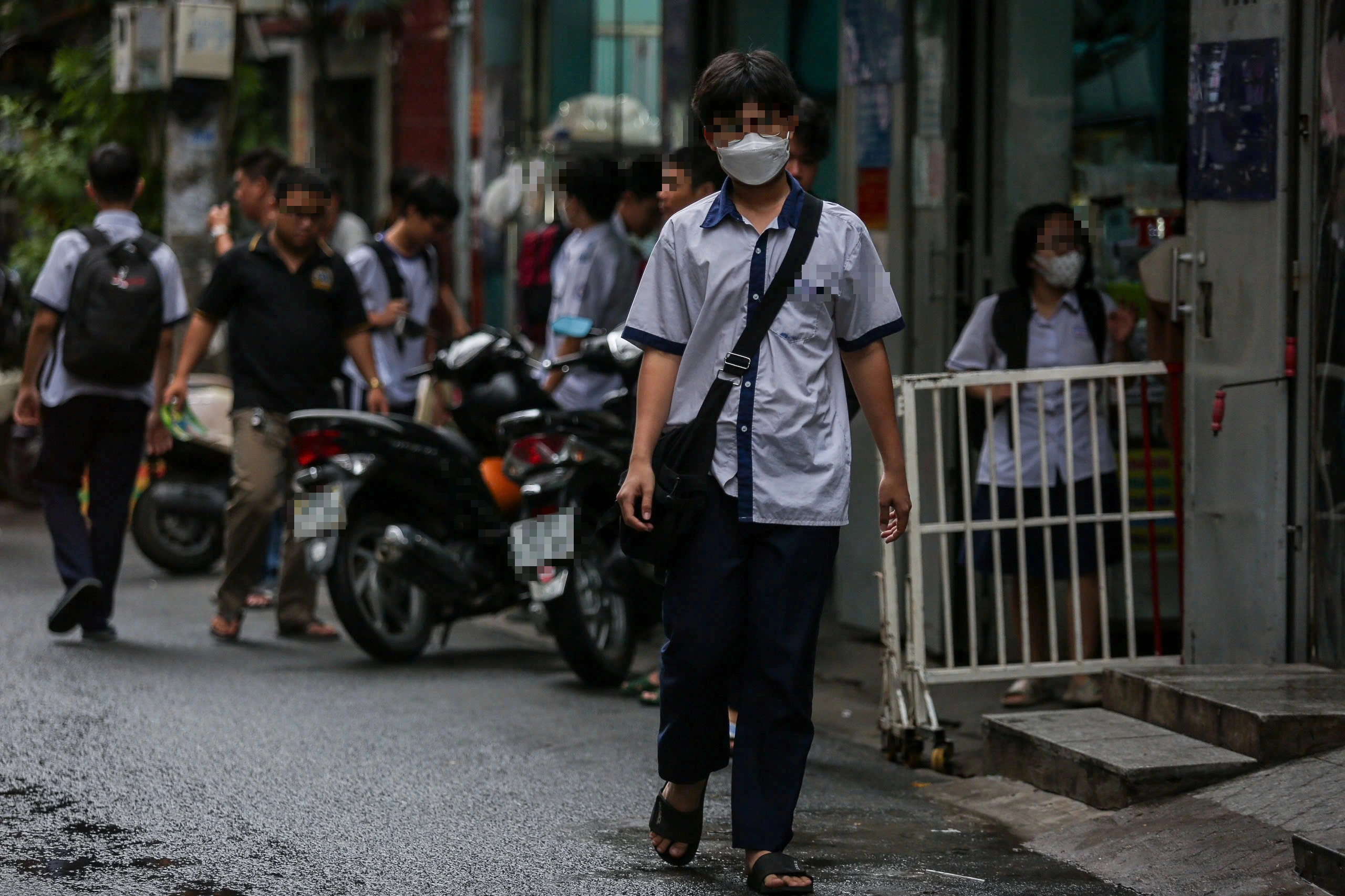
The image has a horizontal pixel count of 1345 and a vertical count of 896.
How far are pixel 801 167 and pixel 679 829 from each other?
256 centimetres

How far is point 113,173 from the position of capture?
8.41 metres

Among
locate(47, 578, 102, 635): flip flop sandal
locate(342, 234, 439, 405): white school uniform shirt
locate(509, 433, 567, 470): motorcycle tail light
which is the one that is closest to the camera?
locate(509, 433, 567, 470): motorcycle tail light

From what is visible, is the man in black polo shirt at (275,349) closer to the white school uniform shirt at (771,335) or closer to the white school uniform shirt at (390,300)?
the white school uniform shirt at (390,300)

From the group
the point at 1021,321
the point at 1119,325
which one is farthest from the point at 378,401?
the point at 1119,325

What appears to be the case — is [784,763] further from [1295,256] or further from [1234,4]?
[1234,4]

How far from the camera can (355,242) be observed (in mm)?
11773

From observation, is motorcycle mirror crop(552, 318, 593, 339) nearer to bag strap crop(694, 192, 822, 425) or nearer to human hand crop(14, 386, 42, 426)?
human hand crop(14, 386, 42, 426)

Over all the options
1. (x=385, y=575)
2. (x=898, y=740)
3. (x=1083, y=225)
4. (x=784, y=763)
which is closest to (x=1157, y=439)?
(x=1083, y=225)

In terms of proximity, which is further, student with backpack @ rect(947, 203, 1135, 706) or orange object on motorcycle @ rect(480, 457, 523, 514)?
orange object on motorcycle @ rect(480, 457, 523, 514)

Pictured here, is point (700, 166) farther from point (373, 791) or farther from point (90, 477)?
point (90, 477)

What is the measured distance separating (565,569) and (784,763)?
281 centimetres

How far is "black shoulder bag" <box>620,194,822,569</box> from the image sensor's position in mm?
4480

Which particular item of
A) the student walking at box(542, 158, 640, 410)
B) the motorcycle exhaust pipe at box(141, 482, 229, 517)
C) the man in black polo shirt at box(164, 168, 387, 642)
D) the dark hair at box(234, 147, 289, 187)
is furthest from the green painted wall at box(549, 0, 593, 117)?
the man in black polo shirt at box(164, 168, 387, 642)

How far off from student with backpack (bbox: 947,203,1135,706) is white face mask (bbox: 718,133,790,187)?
2.62 metres
